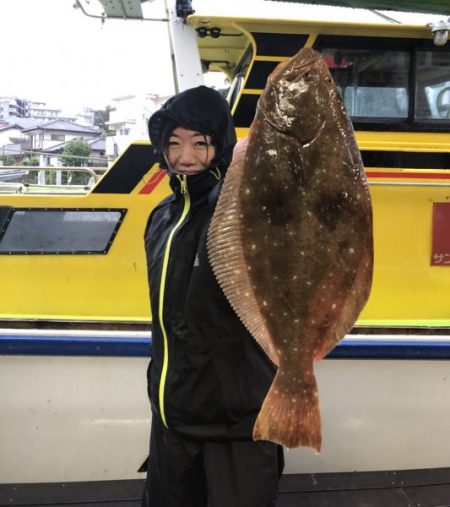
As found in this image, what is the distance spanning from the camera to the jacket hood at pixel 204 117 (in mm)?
1700

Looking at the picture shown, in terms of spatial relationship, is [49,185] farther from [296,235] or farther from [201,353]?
[296,235]

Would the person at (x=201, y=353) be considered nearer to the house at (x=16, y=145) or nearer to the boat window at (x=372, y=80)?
the boat window at (x=372, y=80)

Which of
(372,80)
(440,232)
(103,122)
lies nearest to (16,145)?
(103,122)

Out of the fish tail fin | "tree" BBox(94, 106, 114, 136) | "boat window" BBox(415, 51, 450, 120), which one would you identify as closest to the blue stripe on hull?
the fish tail fin

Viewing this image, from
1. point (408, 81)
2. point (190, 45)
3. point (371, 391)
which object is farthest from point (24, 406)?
point (408, 81)

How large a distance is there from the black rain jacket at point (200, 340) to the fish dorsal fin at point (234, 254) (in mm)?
282

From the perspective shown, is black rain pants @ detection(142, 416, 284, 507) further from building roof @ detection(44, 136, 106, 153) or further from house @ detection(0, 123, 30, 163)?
building roof @ detection(44, 136, 106, 153)

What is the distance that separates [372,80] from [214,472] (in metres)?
2.79

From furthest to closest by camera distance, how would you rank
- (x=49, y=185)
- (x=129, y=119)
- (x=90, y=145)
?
(x=129, y=119), (x=90, y=145), (x=49, y=185)

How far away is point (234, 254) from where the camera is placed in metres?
1.35

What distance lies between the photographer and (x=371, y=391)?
295cm

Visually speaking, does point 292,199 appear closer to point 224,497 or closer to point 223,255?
point 223,255

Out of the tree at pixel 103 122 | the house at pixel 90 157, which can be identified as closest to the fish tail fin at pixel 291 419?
the house at pixel 90 157

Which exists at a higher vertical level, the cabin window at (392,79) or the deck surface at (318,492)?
the cabin window at (392,79)
